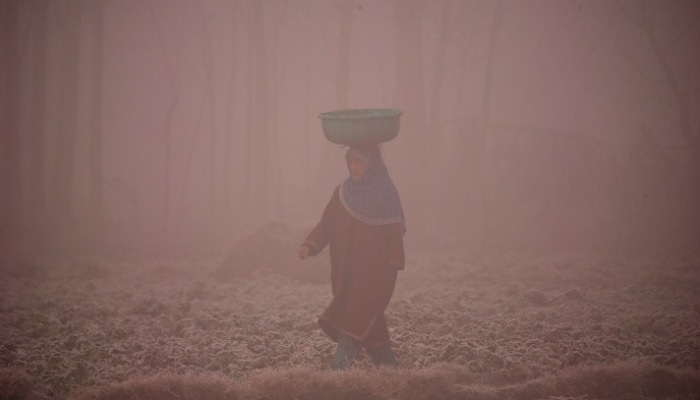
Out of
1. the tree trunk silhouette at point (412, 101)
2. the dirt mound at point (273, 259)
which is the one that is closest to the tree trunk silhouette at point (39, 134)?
the dirt mound at point (273, 259)

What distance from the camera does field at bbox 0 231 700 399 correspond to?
5.56 metres

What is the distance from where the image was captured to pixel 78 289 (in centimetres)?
1045

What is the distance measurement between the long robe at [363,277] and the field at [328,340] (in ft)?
1.43

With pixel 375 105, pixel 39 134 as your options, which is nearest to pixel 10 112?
pixel 39 134

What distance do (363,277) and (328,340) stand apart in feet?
4.78

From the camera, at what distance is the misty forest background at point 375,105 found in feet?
54.0

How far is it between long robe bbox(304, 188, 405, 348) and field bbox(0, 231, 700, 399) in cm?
44

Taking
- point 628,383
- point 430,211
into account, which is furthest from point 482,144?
point 628,383

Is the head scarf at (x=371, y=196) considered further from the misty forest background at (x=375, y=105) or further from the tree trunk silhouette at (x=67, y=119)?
the tree trunk silhouette at (x=67, y=119)

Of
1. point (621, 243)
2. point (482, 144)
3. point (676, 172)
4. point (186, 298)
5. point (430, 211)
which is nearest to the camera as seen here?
point (186, 298)

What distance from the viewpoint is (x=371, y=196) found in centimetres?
621

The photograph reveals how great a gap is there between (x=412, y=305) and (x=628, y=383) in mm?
3685

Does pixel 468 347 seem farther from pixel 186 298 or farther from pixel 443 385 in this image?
pixel 186 298

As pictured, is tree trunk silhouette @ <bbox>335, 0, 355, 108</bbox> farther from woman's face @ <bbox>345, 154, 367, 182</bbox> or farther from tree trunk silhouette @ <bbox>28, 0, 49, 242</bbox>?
woman's face @ <bbox>345, 154, 367, 182</bbox>
